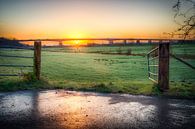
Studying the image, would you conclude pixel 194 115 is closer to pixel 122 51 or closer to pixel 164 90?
pixel 164 90

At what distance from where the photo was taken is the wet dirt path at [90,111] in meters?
6.23

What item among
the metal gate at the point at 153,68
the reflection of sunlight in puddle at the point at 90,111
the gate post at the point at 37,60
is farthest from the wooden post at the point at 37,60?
the metal gate at the point at 153,68

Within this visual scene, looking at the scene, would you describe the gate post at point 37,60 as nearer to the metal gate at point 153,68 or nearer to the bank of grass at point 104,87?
the bank of grass at point 104,87

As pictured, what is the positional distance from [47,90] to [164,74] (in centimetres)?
418

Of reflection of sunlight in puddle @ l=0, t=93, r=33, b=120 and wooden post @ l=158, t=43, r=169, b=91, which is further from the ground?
wooden post @ l=158, t=43, r=169, b=91

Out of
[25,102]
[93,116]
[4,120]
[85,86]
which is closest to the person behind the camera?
[4,120]

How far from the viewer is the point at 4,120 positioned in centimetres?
644

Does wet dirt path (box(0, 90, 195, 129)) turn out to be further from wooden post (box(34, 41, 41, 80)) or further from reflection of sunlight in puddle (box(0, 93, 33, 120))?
wooden post (box(34, 41, 41, 80))

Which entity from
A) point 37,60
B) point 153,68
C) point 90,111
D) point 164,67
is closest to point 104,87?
point 164,67

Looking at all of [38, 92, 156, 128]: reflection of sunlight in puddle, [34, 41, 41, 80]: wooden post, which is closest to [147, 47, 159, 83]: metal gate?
[38, 92, 156, 128]: reflection of sunlight in puddle

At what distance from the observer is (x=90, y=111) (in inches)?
292

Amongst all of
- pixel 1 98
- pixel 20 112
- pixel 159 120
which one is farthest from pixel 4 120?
pixel 159 120

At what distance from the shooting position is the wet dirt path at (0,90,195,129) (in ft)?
20.4

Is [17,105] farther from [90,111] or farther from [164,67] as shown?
[164,67]
